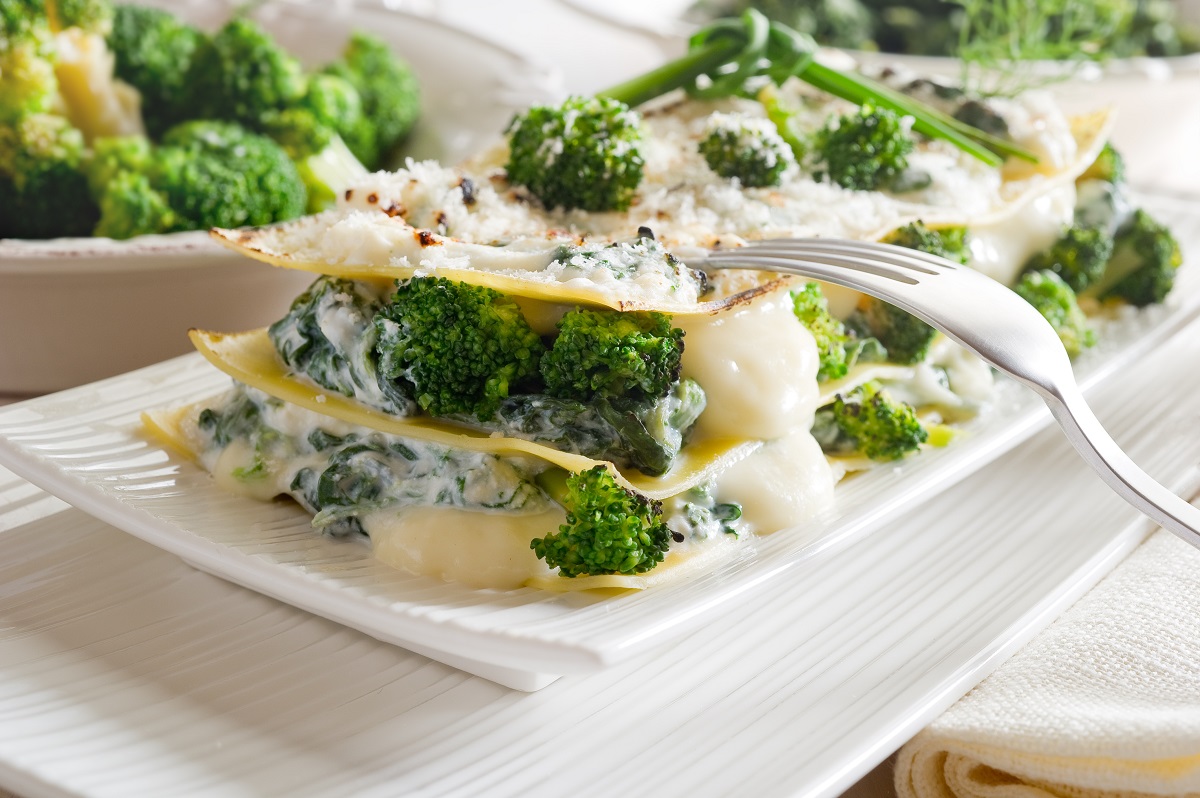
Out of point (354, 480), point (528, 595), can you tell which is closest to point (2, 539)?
point (354, 480)

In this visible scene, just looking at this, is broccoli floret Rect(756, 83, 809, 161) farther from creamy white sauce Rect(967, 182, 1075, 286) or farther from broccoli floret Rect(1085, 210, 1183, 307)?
broccoli floret Rect(1085, 210, 1183, 307)

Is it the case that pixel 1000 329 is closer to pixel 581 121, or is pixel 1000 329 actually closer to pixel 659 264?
pixel 659 264

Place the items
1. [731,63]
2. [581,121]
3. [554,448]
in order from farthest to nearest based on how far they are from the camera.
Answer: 1. [731,63]
2. [581,121]
3. [554,448]

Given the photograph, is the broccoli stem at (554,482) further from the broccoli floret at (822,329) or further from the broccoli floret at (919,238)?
the broccoli floret at (919,238)

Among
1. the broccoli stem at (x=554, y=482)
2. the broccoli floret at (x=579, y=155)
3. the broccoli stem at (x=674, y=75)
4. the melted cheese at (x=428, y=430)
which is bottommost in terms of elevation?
the broccoli stem at (x=554, y=482)

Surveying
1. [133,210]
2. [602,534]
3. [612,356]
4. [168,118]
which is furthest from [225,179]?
[602,534]

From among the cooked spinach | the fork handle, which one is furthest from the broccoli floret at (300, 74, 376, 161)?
the fork handle

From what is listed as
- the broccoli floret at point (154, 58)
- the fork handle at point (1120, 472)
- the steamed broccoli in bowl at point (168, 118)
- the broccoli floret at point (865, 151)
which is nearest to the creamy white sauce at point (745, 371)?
the fork handle at point (1120, 472)
